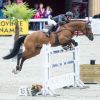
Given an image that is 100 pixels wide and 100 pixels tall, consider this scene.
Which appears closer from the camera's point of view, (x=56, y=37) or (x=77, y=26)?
(x=56, y=37)

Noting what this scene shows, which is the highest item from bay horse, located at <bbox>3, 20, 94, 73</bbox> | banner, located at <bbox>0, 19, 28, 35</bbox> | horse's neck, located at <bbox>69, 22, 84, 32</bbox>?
horse's neck, located at <bbox>69, 22, 84, 32</bbox>

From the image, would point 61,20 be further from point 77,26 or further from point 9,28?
point 9,28

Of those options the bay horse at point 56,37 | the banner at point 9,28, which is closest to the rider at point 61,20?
the bay horse at point 56,37

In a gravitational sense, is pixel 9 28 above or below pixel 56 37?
below

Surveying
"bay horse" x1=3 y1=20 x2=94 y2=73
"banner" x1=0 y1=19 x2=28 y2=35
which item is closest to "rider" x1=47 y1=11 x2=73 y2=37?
"bay horse" x1=3 y1=20 x2=94 y2=73

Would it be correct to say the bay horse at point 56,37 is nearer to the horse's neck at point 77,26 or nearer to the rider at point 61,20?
the horse's neck at point 77,26

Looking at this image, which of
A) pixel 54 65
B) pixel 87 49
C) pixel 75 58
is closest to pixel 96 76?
pixel 75 58

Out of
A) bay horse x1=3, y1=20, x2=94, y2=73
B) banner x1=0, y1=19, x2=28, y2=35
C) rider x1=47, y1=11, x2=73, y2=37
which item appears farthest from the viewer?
banner x1=0, y1=19, x2=28, y2=35

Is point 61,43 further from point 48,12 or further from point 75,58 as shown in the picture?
point 48,12

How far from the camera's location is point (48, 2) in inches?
1854

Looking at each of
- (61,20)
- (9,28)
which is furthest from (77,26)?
(9,28)

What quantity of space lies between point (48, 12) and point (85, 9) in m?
5.36

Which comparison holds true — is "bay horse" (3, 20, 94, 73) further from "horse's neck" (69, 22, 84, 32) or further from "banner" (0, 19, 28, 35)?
"banner" (0, 19, 28, 35)

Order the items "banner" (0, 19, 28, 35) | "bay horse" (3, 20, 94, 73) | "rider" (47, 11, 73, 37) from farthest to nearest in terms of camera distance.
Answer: "banner" (0, 19, 28, 35), "rider" (47, 11, 73, 37), "bay horse" (3, 20, 94, 73)
